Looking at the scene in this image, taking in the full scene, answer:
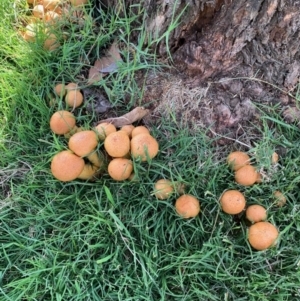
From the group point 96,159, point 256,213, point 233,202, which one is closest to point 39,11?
point 96,159

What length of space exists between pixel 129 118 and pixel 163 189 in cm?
54

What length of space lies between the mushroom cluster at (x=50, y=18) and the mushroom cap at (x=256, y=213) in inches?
65.4

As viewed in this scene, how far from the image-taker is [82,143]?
2.31 meters

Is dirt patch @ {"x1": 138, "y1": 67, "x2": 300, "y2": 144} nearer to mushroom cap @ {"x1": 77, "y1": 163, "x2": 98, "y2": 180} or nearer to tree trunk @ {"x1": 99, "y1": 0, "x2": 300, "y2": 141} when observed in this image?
tree trunk @ {"x1": 99, "y1": 0, "x2": 300, "y2": 141}

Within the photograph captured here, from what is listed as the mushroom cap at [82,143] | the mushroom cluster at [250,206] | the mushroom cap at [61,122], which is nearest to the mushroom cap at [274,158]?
the mushroom cluster at [250,206]

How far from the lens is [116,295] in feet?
7.62

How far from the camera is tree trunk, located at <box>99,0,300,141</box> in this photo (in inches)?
91.4

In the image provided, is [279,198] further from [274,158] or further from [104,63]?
[104,63]

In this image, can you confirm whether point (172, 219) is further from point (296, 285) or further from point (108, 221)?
point (296, 285)

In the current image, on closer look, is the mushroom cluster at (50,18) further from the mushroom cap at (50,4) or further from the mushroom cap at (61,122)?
the mushroom cap at (61,122)

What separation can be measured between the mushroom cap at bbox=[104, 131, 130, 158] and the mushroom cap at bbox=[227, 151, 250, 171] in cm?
63

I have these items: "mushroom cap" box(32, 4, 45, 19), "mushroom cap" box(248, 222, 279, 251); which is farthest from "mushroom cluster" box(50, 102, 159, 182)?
"mushroom cap" box(32, 4, 45, 19)

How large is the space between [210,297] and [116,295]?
526mm

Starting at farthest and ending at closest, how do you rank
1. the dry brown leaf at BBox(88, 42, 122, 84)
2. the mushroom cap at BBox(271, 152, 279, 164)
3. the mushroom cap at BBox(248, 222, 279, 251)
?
the dry brown leaf at BBox(88, 42, 122, 84), the mushroom cap at BBox(271, 152, 279, 164), the mushroom cap at BBox(248, 222, 279, 251)
